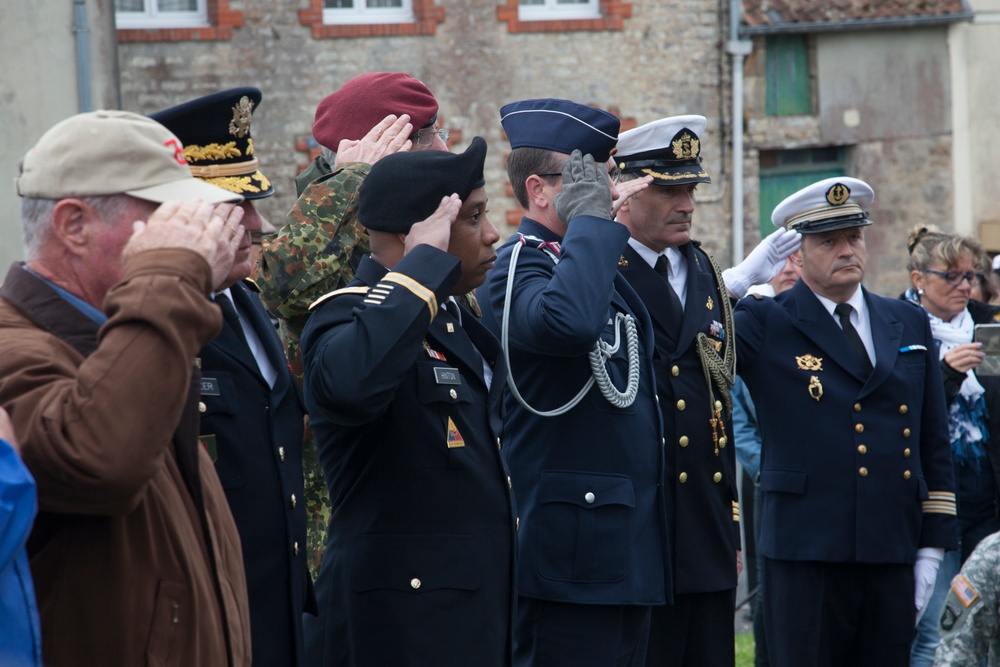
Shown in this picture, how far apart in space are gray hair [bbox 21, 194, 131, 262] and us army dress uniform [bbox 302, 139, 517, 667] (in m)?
0.79

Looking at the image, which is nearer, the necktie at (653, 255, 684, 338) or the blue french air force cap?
the blue french air force cap

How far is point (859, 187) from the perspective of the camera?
5.44 meters

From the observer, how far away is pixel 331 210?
3.75 metres

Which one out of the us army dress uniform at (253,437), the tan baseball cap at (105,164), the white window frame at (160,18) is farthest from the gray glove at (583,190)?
the white window frame at (160,18)

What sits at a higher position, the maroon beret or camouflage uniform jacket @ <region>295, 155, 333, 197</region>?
the maroon beret

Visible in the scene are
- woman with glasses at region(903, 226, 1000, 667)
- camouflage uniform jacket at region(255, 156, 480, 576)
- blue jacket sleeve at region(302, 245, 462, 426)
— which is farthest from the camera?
woman with glasses at region(903, 226, 1000, 667)

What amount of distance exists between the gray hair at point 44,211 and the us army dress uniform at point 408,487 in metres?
0.79

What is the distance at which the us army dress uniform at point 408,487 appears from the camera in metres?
3.12

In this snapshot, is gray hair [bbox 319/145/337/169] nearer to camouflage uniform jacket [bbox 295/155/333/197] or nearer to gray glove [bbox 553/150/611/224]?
camouflage uniform jacket [bbox 295/155/333/197]

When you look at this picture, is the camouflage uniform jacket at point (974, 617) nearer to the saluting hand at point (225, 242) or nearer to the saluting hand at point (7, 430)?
the saluting hand at point (225, 242)

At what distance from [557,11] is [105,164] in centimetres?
1305

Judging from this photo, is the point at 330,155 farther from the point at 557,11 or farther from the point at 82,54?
the point at 557,11

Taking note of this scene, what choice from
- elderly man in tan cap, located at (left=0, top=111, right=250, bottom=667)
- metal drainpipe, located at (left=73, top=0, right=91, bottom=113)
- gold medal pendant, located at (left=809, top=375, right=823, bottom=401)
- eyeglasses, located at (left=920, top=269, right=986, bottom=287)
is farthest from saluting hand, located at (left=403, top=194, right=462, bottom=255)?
metal drainpipe, located at (left=73, top=0, right=91, bottom=113)

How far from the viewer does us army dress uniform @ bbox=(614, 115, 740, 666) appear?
14.3ft
